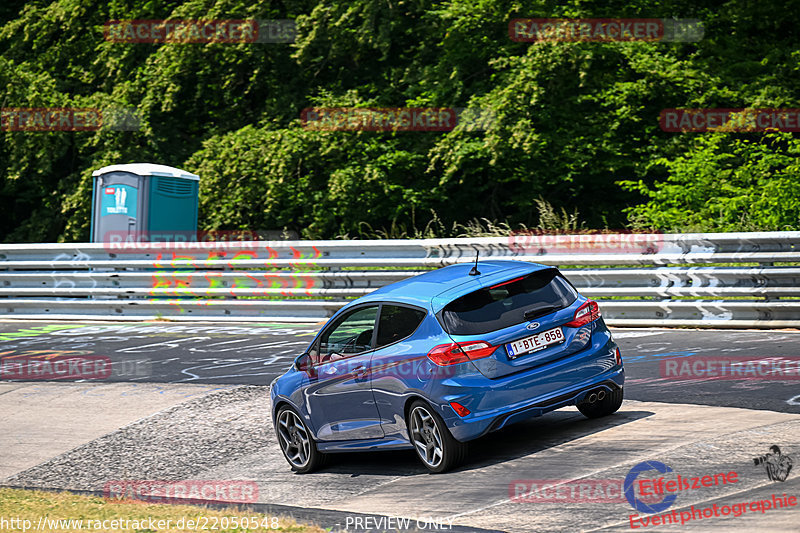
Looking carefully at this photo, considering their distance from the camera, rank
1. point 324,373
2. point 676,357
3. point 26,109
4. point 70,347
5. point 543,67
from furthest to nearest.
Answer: point 26,109
point 543,67
point 70,347
point 676,357
point 324,373

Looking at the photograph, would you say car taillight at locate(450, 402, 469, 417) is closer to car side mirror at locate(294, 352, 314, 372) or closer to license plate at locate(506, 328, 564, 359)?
license plate at locate(506, 328, 564, 359)

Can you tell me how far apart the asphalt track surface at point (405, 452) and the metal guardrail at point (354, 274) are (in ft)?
1.60

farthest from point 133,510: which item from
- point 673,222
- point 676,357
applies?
point 673,222

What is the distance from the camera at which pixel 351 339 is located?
8508 mm

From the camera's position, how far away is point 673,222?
16906mm

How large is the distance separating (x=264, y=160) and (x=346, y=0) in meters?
4.21

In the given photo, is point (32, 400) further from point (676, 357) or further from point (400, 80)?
point (400, 80)

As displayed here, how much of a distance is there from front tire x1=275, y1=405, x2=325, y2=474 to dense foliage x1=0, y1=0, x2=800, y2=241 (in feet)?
40.3

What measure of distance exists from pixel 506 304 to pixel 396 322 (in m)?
0.86

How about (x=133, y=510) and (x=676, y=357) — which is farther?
(x=676, y=357)

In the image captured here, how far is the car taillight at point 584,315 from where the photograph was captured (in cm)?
801

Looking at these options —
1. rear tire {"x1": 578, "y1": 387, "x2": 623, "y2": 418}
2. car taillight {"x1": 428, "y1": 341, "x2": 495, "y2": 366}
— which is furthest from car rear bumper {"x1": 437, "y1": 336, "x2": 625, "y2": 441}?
rear tire {"x1": 578, "y1": 387, "x2": 623, "y2": 418}

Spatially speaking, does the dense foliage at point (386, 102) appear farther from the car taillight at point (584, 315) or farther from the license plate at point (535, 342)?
the license plate at point (535, 342)

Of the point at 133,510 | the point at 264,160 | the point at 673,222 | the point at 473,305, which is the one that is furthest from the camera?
the point at 264,160
